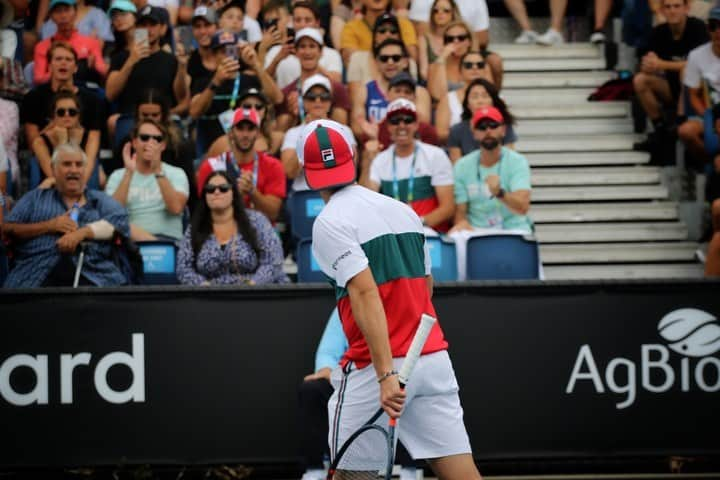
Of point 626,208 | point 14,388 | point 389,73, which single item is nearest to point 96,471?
point 14,388

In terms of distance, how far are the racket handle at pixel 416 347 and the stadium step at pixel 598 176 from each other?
666 cm

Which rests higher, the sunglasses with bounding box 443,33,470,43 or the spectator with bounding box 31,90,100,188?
the sunglasses with bounding box 443,33,470,43

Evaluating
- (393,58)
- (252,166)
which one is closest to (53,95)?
(252,166)

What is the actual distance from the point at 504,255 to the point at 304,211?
1695 mm

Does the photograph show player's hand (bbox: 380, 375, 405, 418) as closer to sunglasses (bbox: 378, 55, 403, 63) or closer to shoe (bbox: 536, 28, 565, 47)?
sunglasses (bbox: 378, 55, 403, 63)

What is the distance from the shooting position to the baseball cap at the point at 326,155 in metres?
5.20

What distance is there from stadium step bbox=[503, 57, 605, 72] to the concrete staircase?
0.03 ft

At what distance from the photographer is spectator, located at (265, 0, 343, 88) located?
11477 millimetres

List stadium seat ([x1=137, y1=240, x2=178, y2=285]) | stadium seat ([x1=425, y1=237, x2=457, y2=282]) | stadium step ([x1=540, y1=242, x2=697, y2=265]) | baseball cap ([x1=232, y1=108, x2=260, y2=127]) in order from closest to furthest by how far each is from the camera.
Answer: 1. stadium seat ([x1=425, y1=237, x2=457, y2=282])
2. stadium seat ([x1=137, y1=240, x2=178, y2=285])
3. baseball cap ([x1=232, y1=108, x2=260, y2=127])
4. stadium step ([x1=540, y1=242, x2=697, y2=265])

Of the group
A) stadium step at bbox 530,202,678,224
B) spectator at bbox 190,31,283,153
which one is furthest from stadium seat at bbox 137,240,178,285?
stadium step at bbox 530,202,678,224

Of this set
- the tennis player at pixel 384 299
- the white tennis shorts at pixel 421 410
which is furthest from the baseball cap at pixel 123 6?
the white tennis shorts at pixel 421 410

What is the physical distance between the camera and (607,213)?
439 inches

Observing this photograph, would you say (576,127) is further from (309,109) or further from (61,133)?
(61,133)

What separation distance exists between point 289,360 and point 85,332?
50.9 inches
